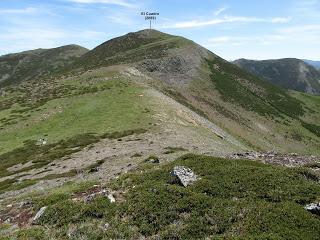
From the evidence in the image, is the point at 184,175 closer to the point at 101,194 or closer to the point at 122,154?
the point at 101,194

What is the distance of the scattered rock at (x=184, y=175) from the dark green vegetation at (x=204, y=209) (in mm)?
585

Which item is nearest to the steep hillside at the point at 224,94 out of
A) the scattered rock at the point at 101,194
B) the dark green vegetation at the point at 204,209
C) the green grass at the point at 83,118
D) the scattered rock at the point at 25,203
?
the green grass at the point at 83,118

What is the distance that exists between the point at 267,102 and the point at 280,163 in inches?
3769

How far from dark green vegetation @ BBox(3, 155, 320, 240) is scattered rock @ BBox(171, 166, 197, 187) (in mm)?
585

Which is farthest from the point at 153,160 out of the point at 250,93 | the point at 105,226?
the point at 250,93

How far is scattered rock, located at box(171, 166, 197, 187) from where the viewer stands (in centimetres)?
2708

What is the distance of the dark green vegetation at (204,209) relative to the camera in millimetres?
21094

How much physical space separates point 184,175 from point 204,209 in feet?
16.2

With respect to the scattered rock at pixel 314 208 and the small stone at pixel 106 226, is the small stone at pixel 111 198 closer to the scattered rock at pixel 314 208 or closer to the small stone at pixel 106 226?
the small stone at pixel 106 226

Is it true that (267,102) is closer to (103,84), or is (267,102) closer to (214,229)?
(103,84)

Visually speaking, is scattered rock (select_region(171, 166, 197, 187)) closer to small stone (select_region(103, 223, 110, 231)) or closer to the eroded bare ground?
small stone (select_region(103, 223, 110, 231))

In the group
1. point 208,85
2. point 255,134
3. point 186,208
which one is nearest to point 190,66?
point 208,85

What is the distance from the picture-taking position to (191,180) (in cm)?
2738

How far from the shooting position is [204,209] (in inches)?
914
